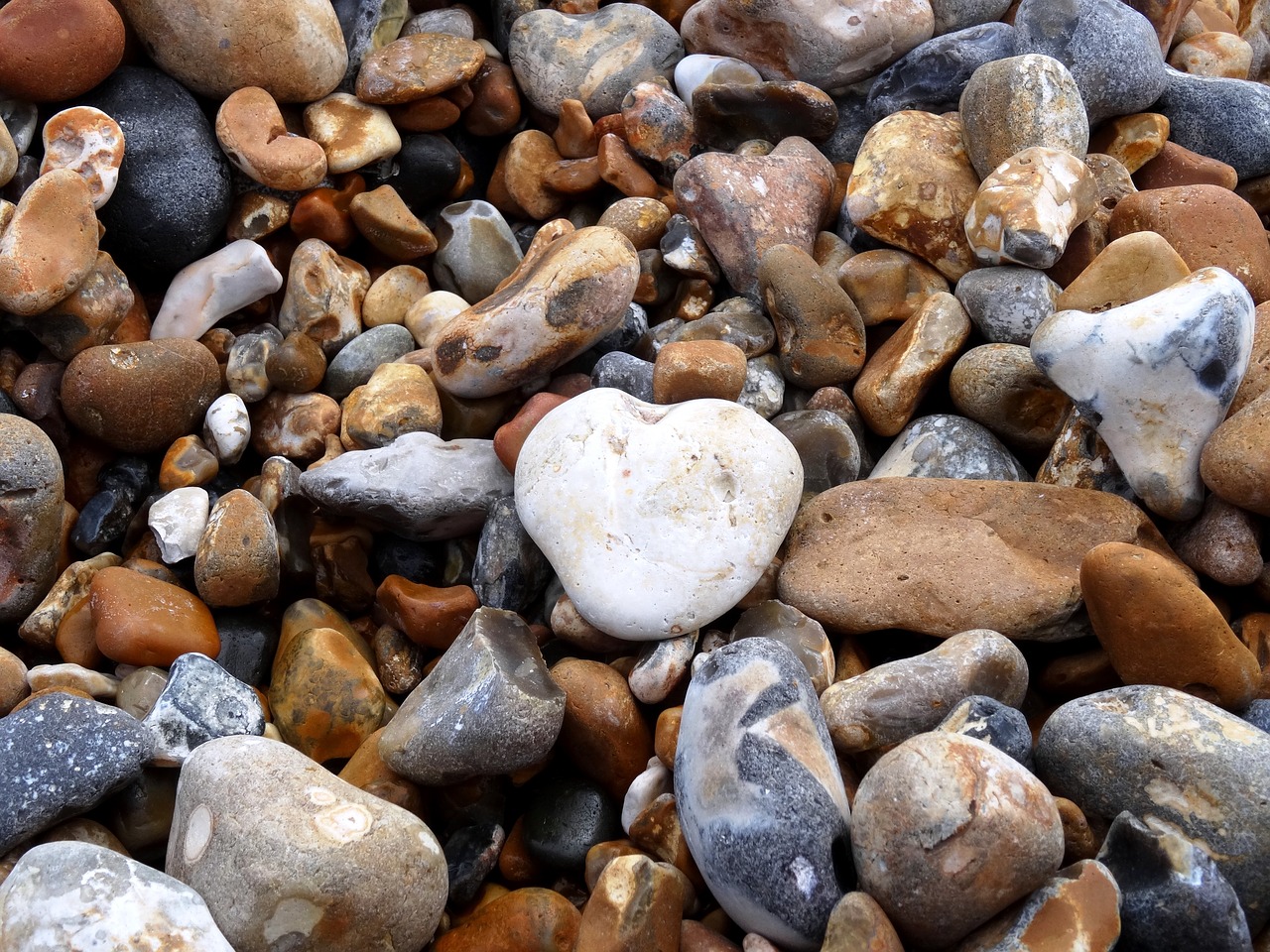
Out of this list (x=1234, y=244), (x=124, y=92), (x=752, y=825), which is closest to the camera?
(x=752, y=825)

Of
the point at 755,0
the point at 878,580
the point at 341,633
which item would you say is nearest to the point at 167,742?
the point at 341,633

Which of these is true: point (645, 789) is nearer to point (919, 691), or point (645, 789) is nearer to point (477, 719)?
point (477, 719)

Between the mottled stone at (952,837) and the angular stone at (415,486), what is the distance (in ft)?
4.13

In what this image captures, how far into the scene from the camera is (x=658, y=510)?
225cm

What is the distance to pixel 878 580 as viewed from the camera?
7.48ft

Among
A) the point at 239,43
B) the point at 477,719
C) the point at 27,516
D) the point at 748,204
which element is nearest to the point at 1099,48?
the point at 748,204

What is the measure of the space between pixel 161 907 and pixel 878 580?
4.84 ft

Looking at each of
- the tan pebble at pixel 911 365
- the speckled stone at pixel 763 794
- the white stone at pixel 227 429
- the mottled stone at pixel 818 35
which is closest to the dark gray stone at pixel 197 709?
the white stone at pixel 227 429

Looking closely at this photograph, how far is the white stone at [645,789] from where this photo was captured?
2076 millimetres

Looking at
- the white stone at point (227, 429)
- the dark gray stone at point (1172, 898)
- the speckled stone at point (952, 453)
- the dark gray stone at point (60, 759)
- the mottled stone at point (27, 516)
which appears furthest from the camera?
the white stone at point (227, 429)

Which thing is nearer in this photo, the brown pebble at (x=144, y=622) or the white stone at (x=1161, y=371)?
the white stone at (x=1161, y=371)

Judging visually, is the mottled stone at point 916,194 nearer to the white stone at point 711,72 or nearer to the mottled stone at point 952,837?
the white stone at point 711,72

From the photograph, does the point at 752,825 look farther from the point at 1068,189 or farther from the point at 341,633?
the point at 1068,189

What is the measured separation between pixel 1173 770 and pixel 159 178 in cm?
283
